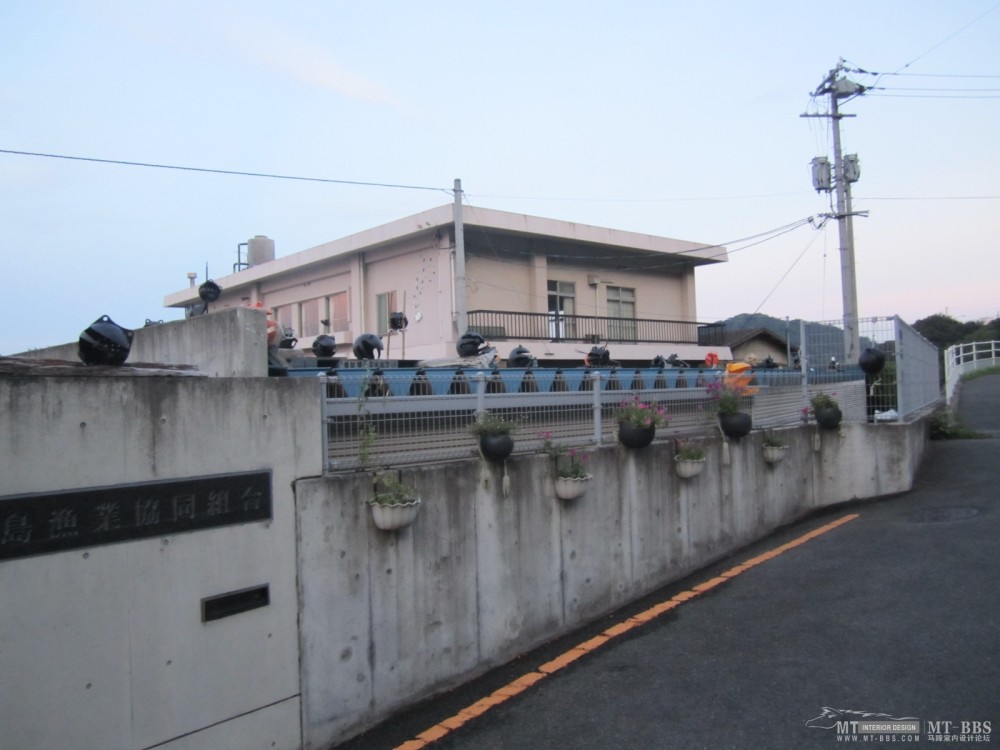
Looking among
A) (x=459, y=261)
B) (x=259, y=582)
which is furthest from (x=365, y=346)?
(x=459, y=261)

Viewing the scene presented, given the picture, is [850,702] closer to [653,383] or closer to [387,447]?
[387,447]

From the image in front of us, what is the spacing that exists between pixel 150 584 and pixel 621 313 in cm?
2343

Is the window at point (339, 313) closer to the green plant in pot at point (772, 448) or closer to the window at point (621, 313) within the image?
the window at point (621, 313)

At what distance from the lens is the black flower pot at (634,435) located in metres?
7.98

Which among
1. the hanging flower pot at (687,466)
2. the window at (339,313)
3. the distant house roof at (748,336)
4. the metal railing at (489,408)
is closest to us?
the metal railing at (489,408)

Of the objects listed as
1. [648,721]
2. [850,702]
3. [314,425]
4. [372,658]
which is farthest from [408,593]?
[850,702]

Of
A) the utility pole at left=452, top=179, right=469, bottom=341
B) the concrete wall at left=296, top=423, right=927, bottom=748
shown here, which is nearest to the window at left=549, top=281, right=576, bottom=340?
the utility pole at left=452, top=179, right=469, bottom=341

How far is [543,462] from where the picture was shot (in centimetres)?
712

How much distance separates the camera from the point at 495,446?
6.42 m

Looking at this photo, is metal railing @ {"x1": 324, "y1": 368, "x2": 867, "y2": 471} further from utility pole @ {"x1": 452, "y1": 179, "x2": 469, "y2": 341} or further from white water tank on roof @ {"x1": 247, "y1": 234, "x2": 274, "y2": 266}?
white water tank on roof @ {"x1": 247, "y1": 234, "x2": 274, "y2": 266}

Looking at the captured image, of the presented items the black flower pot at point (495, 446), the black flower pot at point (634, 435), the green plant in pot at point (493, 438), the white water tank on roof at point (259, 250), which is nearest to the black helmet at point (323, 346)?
the black flower pot at point (634, 435)

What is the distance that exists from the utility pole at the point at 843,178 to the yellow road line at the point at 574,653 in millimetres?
12140

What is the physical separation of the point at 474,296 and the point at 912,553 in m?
15.3

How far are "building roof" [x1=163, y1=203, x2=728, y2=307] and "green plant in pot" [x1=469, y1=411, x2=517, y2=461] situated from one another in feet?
47.6
